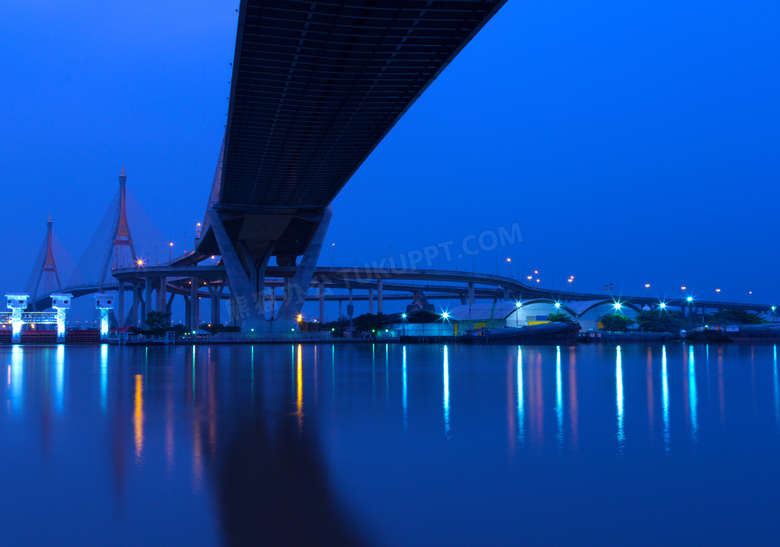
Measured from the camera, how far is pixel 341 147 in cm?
4438

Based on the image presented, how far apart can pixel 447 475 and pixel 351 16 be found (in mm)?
21362

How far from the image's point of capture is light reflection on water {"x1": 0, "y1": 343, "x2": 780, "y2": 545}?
18.6 ft

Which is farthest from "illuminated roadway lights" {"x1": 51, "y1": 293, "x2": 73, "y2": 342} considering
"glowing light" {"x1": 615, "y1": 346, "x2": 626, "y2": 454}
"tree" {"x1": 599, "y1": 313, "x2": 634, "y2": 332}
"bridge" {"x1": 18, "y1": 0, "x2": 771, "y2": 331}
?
"glowing light" {"x1": 615, "y1": 346, "x2": 626, "y2": 454}

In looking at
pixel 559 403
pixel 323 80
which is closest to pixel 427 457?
pixel 559 403

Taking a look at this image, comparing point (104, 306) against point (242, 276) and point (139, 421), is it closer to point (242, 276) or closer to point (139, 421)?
point (242, 276)

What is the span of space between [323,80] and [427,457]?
26.9 metres

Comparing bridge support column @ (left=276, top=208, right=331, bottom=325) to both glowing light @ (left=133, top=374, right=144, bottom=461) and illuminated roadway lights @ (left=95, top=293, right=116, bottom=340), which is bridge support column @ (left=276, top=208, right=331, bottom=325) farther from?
glowing light @ (left=133, top=374, right=144, bottom=461)

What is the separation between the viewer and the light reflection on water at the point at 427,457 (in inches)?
224

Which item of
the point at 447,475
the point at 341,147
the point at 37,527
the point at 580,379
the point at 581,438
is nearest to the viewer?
the point at 37,527

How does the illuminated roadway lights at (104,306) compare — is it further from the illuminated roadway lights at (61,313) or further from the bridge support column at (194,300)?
the bridge support column at (194,300)

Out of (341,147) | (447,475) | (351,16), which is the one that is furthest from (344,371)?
(341,147)

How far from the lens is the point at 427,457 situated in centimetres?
817

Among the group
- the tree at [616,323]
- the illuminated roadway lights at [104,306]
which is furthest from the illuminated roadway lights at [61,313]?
the tree at [616,323]

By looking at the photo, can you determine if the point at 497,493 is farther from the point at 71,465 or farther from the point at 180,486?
the point at 71,465
